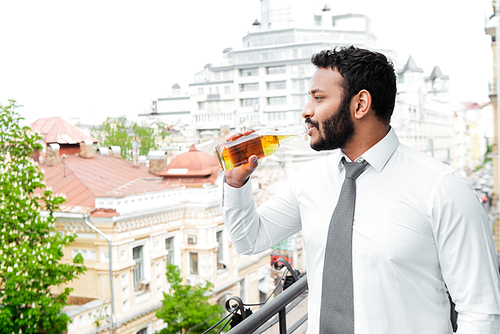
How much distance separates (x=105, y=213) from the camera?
19.8 feet

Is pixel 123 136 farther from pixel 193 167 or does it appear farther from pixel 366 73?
pixel 366 73

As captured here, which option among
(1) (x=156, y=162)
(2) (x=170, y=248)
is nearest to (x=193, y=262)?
(2) (x=170, y=248)

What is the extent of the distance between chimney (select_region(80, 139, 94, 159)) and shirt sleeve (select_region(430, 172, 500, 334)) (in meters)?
8.66

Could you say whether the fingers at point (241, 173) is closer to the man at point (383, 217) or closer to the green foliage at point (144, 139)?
the man at point (383, 217)

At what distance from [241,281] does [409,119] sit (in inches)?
339

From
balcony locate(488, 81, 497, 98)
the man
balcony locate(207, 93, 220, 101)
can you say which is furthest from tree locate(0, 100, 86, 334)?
balcony locate(207, 93, 220, 101)

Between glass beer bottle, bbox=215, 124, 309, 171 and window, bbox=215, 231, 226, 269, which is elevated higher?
glass beer bottle, bbox=215, 124, 309, 171

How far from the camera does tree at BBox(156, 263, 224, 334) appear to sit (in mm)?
5977

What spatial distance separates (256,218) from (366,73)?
0.85 ft

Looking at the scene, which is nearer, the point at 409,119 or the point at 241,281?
the point at 241,281

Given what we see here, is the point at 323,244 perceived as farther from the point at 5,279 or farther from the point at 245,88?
the point at 245,88

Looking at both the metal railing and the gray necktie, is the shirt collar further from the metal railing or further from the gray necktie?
the metal railing

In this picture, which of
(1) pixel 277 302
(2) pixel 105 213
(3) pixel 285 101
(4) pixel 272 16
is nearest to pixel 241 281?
(2) pixel 105 213

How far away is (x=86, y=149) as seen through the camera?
8.71 m
